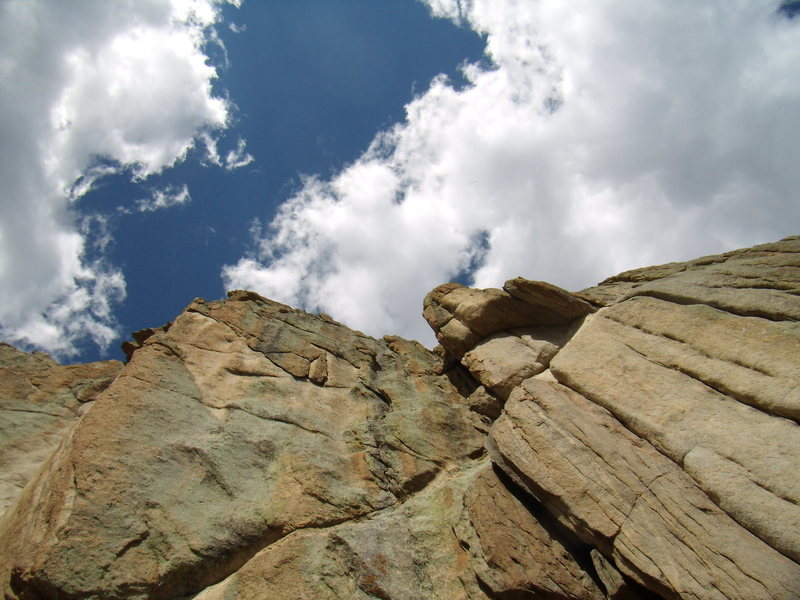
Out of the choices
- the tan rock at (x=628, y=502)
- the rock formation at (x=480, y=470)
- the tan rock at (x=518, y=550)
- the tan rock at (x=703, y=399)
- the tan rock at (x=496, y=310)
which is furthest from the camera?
the tan rock at (x=496, y=310)

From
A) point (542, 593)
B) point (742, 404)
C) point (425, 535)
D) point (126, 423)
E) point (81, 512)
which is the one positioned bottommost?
point (542, 593)

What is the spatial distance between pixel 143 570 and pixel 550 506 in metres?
13.5

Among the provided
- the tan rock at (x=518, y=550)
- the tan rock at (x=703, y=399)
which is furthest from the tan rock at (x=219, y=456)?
the tan rock at (x=703, y=399)

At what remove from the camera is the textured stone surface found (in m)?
23.7

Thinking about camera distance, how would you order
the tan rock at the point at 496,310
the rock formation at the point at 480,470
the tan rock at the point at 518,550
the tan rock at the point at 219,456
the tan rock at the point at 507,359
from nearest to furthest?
the rock formation at the point at 480,470
the tan rock at the point at 219,456
the tan rock at the point at 518,550
the tan rock at the point at 507,359
the tan rock at the point at 496,310

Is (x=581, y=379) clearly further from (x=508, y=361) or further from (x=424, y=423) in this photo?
(x=424, y=423)

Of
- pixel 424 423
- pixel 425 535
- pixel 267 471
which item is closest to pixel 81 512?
pixel 267 471

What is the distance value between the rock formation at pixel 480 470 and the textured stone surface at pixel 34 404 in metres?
0.29

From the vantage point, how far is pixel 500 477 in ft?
61.2

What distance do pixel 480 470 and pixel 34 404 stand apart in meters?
28.1

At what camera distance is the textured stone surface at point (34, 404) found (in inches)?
931

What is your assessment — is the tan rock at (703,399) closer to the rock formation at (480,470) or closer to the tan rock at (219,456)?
the rock formation at (480,470)

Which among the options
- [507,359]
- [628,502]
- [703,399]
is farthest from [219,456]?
[703,399]

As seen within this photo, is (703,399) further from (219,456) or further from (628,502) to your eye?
(219,456)
